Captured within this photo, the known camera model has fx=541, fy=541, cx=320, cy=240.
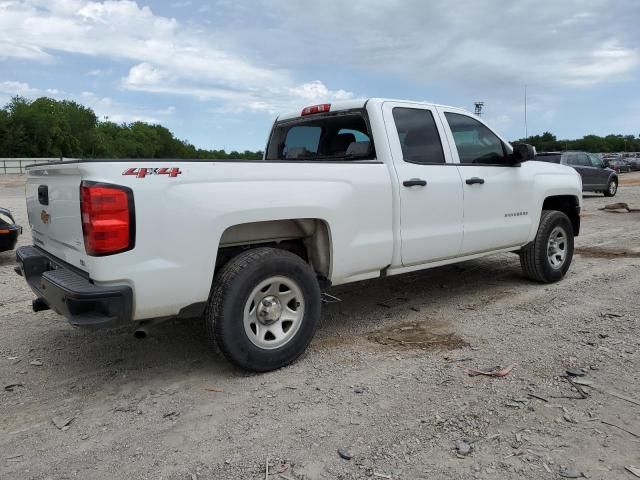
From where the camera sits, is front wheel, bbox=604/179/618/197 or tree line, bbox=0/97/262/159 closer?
front wheel, bbox=604/179/618/197

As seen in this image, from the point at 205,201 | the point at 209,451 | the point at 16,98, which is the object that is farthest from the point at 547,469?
the point at 16,98

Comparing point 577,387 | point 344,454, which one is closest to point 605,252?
point 577,387

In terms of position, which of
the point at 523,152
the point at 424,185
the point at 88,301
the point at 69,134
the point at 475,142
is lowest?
the point at 88,301

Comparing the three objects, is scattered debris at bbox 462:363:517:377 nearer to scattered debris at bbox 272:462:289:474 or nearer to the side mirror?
scattered debris at bbox 272:462:289:474

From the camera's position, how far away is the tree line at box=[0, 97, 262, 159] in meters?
67.2

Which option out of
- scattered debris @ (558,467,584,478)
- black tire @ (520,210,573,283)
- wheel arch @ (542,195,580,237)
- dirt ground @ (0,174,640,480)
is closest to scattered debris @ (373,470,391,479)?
dirt ground @ (0,174,640,480)

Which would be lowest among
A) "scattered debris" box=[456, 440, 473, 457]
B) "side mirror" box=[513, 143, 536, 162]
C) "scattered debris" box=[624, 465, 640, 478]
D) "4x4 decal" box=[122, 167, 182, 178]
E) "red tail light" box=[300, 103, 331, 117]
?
"scattered debris" box=[624, 465, 640, 478]

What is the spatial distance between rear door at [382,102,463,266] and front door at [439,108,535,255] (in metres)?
0.15

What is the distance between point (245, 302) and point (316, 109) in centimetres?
241

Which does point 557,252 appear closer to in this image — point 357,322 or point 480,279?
point 480,279

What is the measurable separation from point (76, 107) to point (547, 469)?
105044mm

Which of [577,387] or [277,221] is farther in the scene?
[277,221]

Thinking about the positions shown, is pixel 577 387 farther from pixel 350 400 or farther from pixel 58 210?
pixel 58 210

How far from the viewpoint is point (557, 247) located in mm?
6484
